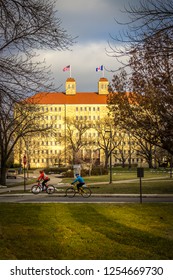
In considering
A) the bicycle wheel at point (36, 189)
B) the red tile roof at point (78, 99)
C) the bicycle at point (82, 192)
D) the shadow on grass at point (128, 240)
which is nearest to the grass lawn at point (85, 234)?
the shadow on grass at point (128, 240)

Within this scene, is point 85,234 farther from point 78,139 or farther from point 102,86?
point 102,86

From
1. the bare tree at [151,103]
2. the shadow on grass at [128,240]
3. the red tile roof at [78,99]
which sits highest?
the red tile roof at [78,99]

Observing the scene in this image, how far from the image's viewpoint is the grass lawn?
8055 millimetres

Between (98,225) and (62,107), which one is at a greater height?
Result: (62,107)

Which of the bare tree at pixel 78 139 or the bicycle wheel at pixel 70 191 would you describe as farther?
the bare tree at pixel 78 139

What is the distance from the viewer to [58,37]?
10.6m

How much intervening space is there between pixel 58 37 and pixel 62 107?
443 ft

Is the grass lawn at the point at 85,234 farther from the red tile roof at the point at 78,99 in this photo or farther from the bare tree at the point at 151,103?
the red tile roof at the point at 78,99

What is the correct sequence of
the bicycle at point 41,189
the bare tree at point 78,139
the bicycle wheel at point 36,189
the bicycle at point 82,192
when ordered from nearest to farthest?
1. the bicycle at point 82,192
2. the bicycle at point 41,189
3. the bicycle wheel at point 36,189
4. the bare tree at point 78,139

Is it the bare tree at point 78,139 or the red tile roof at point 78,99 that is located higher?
the red tile roof at point 78,99

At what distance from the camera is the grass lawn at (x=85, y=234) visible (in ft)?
26.4

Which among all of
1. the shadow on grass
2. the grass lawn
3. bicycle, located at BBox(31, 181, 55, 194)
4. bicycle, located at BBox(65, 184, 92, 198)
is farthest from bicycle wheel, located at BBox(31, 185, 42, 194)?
the shadow on grass
